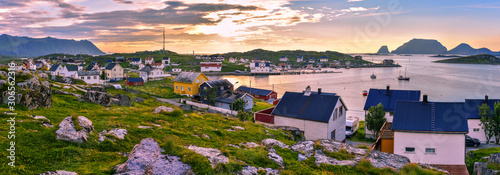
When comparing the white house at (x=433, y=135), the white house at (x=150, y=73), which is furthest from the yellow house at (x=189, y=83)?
the white house at (x=433, y=135)

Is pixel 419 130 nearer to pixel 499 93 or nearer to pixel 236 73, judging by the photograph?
pixel 499 93

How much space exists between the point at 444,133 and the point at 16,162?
71.6 ft

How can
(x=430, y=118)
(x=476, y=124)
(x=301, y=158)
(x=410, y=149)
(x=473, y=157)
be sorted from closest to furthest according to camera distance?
(x=301, y=158)
(x=410, y=149)
(x=430, y=118)
(x=473, y=157)
(x=476, y=124)

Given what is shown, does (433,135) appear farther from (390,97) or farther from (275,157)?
(275,157)

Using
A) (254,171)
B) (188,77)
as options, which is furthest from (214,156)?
(188,77)

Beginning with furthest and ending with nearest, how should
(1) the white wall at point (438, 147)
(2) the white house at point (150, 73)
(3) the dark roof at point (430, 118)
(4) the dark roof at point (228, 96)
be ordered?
(2) the white house at point (150, 73), (4) the dark roof at point (228, 96), (3) the dark roof at point (430, 118), (1) the white wall at point (438, 147)

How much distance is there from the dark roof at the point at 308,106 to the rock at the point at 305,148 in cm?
1012

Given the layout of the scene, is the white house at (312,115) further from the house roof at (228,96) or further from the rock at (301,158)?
the house roof at (228,96)

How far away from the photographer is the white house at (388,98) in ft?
102

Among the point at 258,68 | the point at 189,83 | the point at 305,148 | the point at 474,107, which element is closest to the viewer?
the point at 305,148

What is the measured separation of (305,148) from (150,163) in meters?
6.62

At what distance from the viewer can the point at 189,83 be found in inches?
2109

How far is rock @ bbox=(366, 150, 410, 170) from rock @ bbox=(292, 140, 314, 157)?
2.13m

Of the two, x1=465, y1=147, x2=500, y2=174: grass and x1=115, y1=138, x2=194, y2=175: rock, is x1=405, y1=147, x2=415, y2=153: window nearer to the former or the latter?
x1=465, y1=147, x2=500, y2=174: grass
